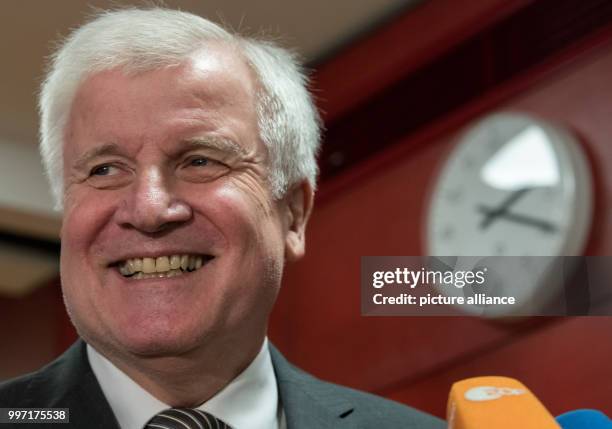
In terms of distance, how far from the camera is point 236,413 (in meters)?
1.09

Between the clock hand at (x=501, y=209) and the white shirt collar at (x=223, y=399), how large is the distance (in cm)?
140

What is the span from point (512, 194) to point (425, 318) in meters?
0.41

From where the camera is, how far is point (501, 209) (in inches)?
97.6

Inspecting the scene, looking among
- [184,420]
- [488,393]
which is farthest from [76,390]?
[488,393]

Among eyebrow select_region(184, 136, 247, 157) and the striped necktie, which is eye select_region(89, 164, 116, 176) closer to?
eyebrow select_region(184, 136, 247, 157)

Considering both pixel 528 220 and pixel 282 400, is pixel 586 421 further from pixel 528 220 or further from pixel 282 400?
pixel 528 220

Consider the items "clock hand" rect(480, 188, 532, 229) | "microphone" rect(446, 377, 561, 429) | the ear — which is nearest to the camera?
"microphone" rect(446, 377, 561, 429)

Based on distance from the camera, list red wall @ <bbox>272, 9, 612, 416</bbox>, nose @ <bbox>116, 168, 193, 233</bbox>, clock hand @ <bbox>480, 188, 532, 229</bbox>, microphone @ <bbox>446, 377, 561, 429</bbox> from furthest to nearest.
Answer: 1. clock hand @ <bbox>480, 188, 532, 229</bbox>
2. red wall @ <bbox>272, 9, 612, 416</bbox>
3. nose @ <bbox>116, 168, 193, 233</bbox>
4. microphone @ <bbox>446, 377, 561, 429</bbox>

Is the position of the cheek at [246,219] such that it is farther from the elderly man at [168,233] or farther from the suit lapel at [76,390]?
the suit lapel at [76,390]

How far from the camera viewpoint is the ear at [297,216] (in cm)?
123

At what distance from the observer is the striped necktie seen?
1040mm

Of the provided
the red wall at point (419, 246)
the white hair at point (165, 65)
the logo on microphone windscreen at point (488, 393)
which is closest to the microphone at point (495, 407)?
the logo on microphone windscreen at point (488, 393)

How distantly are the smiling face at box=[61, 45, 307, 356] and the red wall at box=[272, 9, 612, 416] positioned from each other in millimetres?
1101

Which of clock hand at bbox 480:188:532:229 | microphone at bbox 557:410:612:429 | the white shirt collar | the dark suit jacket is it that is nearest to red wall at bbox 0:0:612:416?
clock hand at bbox 480:188:532:229
